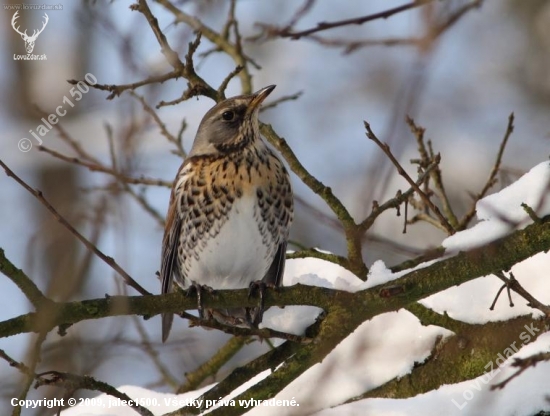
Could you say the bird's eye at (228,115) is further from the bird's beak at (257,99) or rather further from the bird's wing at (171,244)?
the bird's wing at (171,244)

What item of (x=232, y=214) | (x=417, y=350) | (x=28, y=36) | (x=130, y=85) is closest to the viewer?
(x=130, y=85)

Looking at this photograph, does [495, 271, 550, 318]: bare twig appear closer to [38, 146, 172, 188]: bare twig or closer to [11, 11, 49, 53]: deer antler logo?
[38, 146, 172, 188]: bare twig

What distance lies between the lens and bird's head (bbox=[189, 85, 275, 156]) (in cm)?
470

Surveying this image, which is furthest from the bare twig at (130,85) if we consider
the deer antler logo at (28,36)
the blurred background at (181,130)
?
the deer antler logo at (28,36)

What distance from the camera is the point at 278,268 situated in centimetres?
482

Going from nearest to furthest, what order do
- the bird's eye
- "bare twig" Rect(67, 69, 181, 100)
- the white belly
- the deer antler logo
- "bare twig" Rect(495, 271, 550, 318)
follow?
"bare twig" Rect(495, 271, 550, 318), "bare twig" Rect(67, 69, 181, 100), the white belly, the bird's eye, the deer antler logo

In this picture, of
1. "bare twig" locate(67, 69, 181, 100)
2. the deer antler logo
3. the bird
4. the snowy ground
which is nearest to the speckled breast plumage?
the bird

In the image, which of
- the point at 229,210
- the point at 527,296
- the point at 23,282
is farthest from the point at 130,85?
the point at 527,296

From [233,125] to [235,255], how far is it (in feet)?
2.49

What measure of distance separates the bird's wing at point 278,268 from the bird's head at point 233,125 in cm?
64

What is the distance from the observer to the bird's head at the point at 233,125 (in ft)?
15.4

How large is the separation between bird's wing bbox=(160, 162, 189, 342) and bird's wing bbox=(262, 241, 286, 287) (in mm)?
544

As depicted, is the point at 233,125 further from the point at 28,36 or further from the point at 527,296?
the point at 28,36

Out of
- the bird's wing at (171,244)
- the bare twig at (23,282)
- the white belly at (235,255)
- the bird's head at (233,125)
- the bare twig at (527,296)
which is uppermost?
the bird's head at (233,125)
